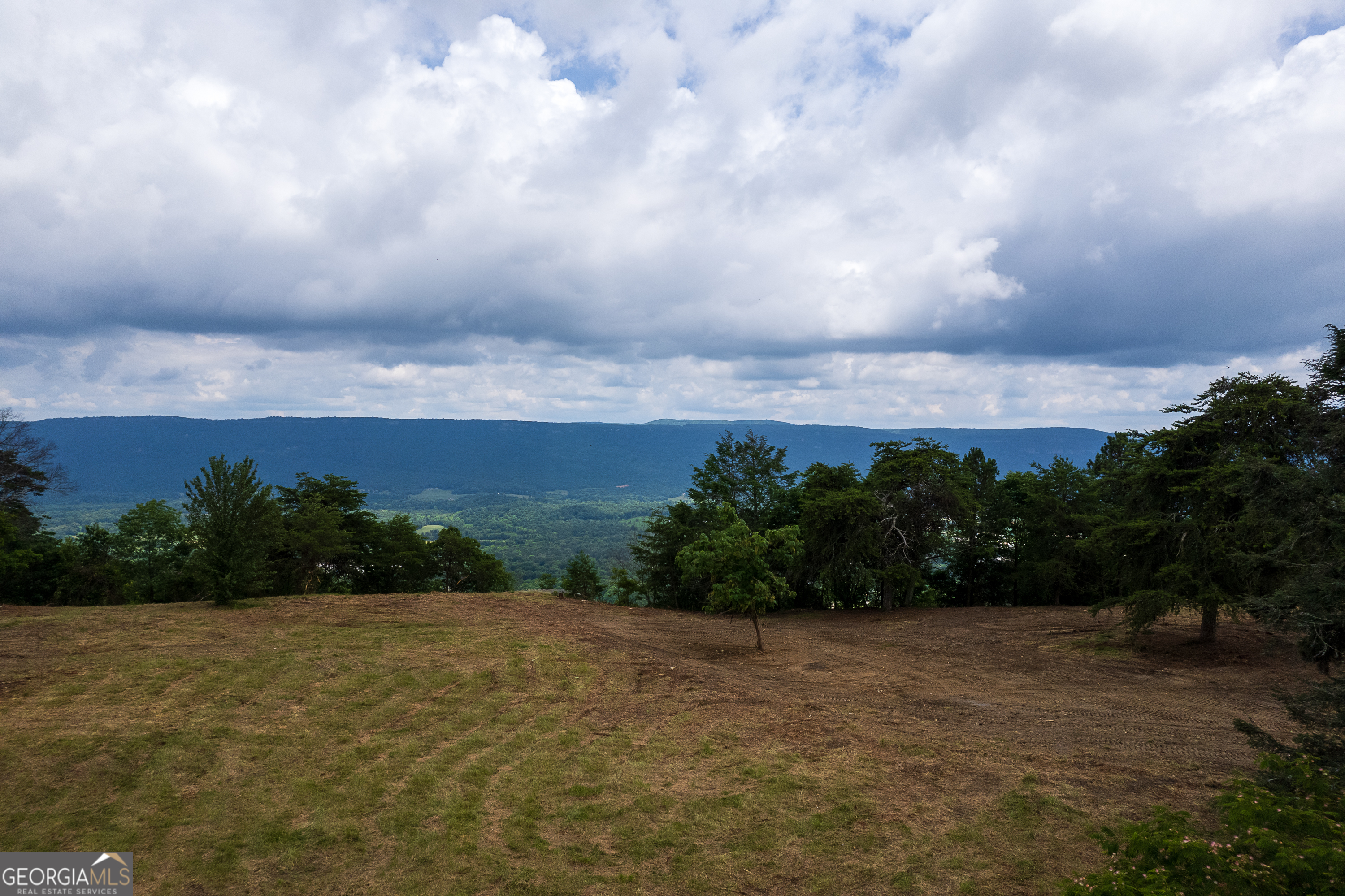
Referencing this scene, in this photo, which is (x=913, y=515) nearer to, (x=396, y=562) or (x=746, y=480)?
(x=746, y=480)

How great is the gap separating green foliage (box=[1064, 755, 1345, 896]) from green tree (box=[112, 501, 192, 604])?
1714 inches

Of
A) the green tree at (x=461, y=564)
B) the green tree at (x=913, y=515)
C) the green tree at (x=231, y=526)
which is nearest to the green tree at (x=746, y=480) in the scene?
the green tree at (x=913, y=515)

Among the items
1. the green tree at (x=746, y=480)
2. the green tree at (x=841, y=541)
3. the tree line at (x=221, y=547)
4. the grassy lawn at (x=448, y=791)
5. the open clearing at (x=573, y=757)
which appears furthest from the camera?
the green tree at (x=746, y=480)

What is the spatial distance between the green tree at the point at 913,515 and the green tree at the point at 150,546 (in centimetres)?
3919

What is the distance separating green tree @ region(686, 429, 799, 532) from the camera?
133ft

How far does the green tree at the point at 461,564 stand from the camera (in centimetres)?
4888

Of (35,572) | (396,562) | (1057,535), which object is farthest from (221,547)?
(1057,535)

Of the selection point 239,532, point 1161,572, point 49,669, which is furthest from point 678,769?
point 239,532

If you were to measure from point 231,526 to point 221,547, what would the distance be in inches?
38.1

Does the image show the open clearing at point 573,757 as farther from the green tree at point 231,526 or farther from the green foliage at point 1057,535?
the green foliage at point 1057,535

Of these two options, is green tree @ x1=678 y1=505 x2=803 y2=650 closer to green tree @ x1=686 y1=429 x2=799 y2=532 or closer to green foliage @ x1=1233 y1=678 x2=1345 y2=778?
green foliage @ x1=1233 y1=678 x2=1345 y2=778

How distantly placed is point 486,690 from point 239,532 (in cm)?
1317

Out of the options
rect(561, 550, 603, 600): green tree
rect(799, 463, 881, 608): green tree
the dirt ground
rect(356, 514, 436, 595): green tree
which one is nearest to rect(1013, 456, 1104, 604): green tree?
the dirt ground

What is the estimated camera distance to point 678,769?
1055cm
